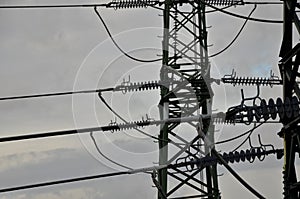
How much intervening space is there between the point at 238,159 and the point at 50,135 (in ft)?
8.93

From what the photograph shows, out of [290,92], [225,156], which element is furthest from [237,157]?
[290,92]

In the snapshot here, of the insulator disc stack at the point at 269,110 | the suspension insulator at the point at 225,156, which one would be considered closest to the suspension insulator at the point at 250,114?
the insulator disc stack at the point at 269,110

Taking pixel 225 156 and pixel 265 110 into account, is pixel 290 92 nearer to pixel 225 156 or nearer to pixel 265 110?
pixel 265 110

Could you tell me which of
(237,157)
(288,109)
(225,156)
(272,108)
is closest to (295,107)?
(288,109)

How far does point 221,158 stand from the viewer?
7609mm

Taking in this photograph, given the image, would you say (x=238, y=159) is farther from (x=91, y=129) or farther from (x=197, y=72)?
(x=197, y=72)

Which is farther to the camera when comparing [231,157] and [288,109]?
[231,157]

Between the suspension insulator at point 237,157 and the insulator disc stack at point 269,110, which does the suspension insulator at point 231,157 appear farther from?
the insulator disc stack at point 269,110

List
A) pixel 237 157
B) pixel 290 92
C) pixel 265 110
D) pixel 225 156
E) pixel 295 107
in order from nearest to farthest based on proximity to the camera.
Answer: pixel 265 110, pixel 295 107, pixel 290 92, pixel 237 157, pixel 225 156

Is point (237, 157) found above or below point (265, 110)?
below

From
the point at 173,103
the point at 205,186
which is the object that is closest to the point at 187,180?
the point at 205,186

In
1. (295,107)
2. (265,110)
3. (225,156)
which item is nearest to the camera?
(265,110)

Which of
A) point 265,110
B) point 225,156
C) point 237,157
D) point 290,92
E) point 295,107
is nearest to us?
point 265,110

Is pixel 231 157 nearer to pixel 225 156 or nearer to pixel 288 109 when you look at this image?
pixel 225 156
